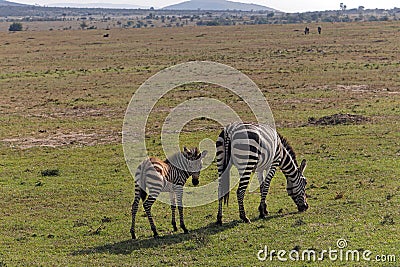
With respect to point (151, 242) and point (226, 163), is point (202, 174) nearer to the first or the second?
point (226, 163)

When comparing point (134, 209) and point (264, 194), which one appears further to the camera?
point (264, 194)

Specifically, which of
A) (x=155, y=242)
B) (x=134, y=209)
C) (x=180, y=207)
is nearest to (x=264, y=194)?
(x=180, y=207)

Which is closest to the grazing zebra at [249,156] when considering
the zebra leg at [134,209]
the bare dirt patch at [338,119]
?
the zebra leg at [134,209]

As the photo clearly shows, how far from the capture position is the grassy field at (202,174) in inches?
400

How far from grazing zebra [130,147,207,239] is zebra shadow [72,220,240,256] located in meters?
0.20

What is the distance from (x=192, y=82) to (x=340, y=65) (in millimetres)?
11787

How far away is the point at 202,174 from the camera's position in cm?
1576

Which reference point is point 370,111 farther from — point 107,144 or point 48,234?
point 48,234

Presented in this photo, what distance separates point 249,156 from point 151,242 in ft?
8.43

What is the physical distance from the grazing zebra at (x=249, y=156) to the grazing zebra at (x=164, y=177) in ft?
2.03

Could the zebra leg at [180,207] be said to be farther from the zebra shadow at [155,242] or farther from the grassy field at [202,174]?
the grassy field at [202,174]

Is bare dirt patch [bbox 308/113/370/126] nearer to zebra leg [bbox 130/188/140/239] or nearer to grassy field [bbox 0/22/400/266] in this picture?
grassy field [bbox 0/22/400/266]

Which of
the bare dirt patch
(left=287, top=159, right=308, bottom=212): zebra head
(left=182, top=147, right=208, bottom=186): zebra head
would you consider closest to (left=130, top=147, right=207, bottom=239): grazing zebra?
(left=182, top=147, right=208, bottom=186): zebra head

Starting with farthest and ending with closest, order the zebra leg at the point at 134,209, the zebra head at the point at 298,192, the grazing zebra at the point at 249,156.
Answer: the zebra head at the point at 298,192
the grazing zebra at the point at 249,156
the zebra leg at the point at 134,209
